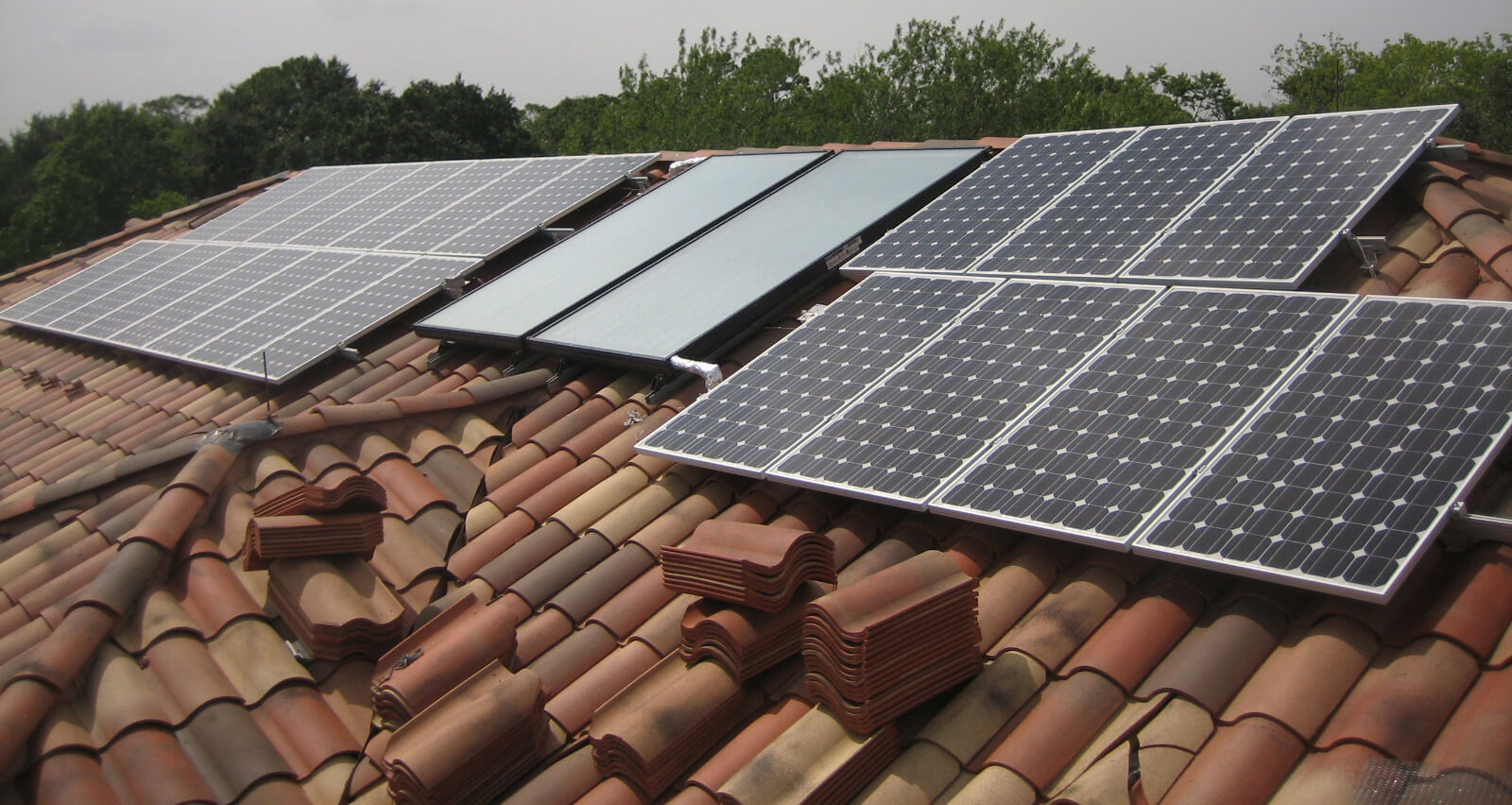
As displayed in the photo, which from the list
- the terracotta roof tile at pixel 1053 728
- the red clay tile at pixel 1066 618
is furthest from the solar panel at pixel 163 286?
the terracotta roof tile at pixel 1053 728

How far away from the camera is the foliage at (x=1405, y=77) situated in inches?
2441

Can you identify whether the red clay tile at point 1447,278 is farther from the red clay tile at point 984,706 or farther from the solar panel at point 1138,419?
the red clay tile at point 984,706

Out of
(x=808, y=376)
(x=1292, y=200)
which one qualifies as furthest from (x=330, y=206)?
(x=1292, y=200)

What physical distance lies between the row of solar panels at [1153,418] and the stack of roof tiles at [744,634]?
120 cm

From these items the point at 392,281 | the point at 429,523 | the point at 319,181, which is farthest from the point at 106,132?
the point at 429,523

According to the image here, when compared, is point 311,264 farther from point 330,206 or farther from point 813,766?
point 813,766

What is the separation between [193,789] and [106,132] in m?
107

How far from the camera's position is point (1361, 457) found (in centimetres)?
650

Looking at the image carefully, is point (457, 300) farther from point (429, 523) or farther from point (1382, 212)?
point (1382, 212)

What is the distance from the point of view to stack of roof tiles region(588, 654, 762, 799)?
270 inches

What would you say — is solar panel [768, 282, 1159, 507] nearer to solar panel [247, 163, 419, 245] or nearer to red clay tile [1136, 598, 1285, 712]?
red clay tile [1136, 598, 1285, 712]

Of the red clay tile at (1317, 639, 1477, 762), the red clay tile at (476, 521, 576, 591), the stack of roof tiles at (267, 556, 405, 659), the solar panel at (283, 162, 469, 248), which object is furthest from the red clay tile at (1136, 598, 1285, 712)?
the solar panel at (283, 162, 469, 248)

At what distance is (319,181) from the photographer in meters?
23.7

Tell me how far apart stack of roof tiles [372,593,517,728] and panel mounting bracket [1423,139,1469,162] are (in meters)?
8.89
